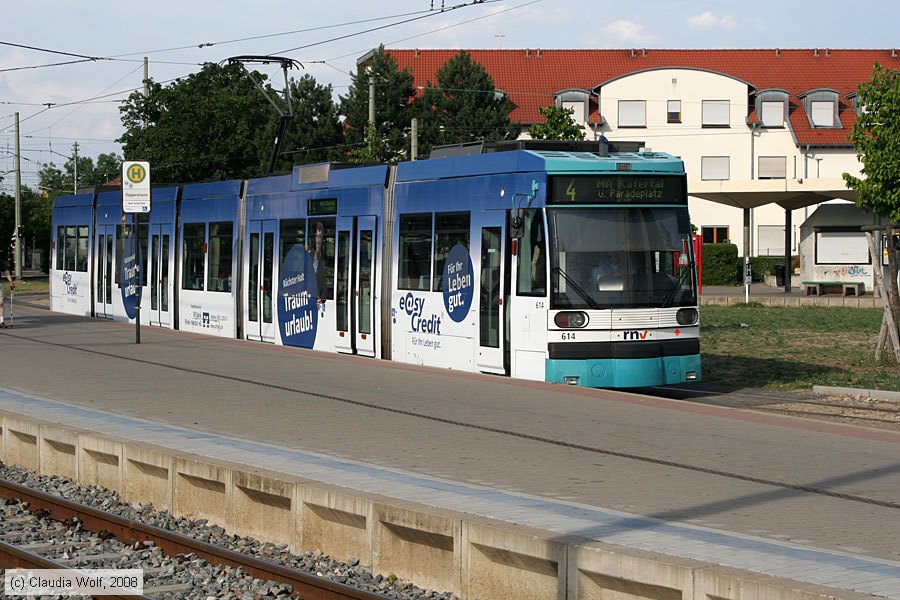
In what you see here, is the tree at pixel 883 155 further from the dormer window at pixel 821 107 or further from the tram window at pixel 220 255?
the dormer window at pixel 821 107

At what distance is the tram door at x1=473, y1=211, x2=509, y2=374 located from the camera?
17.1m

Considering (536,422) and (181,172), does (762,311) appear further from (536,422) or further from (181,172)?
(181,172)

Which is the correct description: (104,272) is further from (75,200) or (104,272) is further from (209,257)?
(209,257)

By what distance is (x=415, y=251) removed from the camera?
63.7 feet

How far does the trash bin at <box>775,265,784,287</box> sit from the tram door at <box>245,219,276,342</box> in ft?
119

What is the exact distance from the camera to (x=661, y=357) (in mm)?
16484

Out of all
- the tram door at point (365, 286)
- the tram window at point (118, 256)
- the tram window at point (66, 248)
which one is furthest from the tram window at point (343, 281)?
the tram window at point (66, 248)

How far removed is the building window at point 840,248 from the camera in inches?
2114

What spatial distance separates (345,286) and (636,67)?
6089 cm

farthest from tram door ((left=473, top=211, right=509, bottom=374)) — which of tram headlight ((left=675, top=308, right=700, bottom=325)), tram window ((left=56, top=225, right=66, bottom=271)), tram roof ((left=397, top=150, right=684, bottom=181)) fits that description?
tram window ((left=56, top=225, right=66, bottom=271))

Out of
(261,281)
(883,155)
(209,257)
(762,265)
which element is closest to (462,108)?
(762,265)

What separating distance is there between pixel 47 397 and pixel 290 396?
2771mm

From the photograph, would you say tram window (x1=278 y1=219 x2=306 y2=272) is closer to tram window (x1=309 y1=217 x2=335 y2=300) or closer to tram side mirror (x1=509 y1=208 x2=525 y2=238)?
tram window (x1=309 y1=217 x2=335 y2=300)

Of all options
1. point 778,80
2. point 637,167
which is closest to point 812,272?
point 778,80
